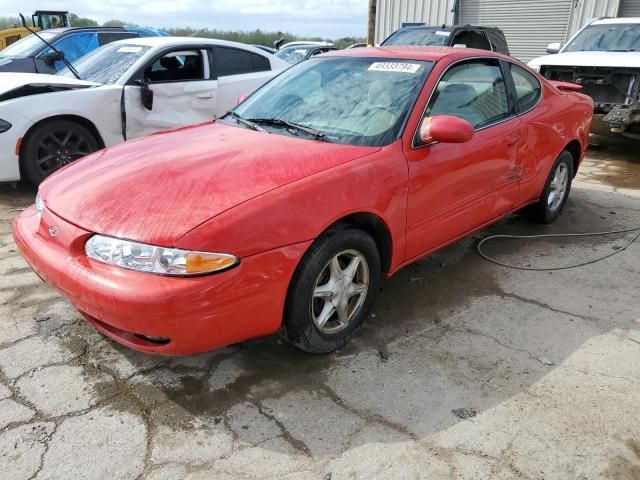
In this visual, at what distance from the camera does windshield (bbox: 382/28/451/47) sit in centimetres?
950

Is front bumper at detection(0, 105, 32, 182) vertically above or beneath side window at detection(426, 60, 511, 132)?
beneath

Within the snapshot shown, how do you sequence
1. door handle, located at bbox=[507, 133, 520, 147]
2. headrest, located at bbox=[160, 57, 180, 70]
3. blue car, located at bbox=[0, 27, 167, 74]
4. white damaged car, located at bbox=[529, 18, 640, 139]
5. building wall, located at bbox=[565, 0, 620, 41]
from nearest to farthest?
door handle, located at bbox=[507, 133, 520, 147] → headrest, located at bbox=[160, 57, 180, 70] → white damaged car, located at bbox=[529, 18, 640, 139] → blue car, located at bbox=[0, 27, 167, 74] → building wall, located at bbox=[565, 0, 620, 41]

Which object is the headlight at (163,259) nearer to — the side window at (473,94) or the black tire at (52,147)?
the side window at (473,94)

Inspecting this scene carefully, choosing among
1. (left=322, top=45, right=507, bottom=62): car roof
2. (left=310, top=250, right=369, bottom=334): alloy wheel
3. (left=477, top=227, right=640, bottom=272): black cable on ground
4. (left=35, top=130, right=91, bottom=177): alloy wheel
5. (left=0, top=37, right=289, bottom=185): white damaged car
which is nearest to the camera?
(left=310, top=250, right=369, bottom=334): alloy wheel

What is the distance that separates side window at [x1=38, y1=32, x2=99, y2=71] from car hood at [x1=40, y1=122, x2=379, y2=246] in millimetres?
7416

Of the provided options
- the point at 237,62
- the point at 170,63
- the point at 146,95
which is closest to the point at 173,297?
the point at 146,95

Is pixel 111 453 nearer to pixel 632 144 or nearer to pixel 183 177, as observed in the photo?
pixel 183 177

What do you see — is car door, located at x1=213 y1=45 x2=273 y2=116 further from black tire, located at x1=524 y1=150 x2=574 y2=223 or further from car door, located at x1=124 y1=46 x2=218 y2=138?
black tire, located at x1=524 y1=150 x2=574 y2=223

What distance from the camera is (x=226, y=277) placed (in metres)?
2.21

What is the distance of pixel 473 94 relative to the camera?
3.59 meters

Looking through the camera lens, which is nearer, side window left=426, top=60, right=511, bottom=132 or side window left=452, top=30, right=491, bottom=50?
side window left=426, top=60, right=511, bottom=132

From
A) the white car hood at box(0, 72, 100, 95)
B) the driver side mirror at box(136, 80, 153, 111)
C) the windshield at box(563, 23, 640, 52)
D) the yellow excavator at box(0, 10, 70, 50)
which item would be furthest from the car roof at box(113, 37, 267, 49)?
the yellow excavator at box(0, 10, 70, 50)

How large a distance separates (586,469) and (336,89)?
8.09 ft

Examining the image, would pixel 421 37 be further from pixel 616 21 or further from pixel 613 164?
pixel 613 164
